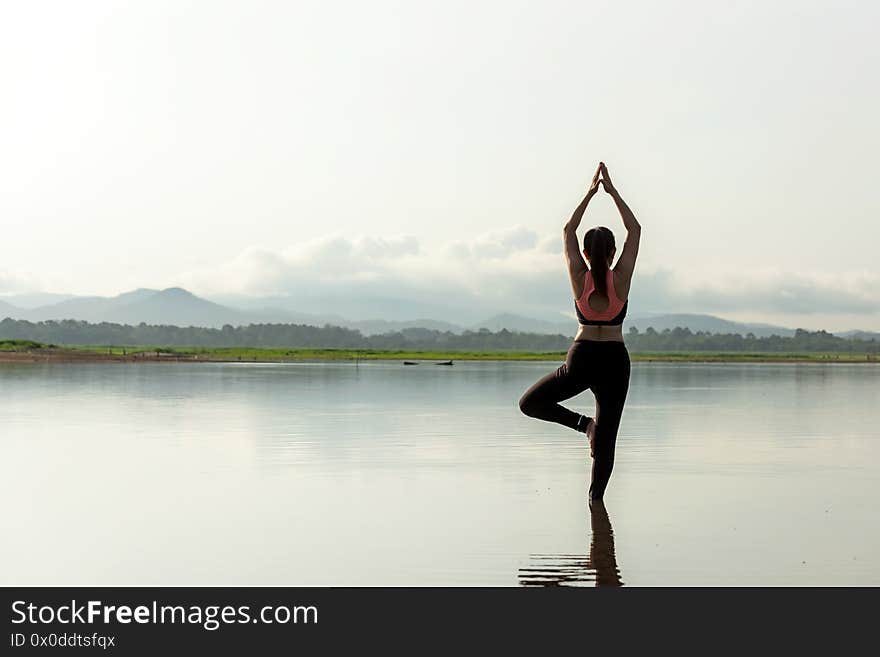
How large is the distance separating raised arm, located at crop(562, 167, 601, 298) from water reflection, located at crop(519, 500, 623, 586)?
2169 mm

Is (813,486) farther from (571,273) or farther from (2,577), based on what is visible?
(2,577)

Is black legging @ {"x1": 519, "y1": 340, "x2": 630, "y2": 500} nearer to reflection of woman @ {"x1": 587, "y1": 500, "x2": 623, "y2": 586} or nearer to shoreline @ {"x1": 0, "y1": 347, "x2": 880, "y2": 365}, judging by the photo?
reflection of woman @ {"x1": 587, "y1": 500, "x2": 623, "y2": 586}

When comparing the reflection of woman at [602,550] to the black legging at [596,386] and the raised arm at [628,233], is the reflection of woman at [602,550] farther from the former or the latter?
the raised arm at [628,233]

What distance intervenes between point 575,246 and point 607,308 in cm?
59

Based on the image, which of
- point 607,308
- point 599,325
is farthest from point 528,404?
point 607,308

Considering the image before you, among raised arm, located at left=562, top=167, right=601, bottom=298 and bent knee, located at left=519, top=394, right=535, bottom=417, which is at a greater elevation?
raised arm, located at left=562, top=167, right=601, bottom=298

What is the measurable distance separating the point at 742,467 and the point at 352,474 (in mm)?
4496

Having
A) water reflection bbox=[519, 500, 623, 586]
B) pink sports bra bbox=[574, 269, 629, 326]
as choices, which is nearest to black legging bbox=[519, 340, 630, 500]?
pink sports bra bbox=[574, 269, 629, 326]

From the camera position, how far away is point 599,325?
30.0ft

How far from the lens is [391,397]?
2977 centimetres

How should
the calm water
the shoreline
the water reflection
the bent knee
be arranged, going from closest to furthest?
the water reflection < the calm water < the bent knee < the shoreline

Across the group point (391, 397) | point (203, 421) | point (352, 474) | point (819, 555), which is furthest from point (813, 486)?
point (391, 397)

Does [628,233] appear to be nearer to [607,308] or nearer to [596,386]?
[607,308]

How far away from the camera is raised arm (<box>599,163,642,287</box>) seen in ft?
29.9
